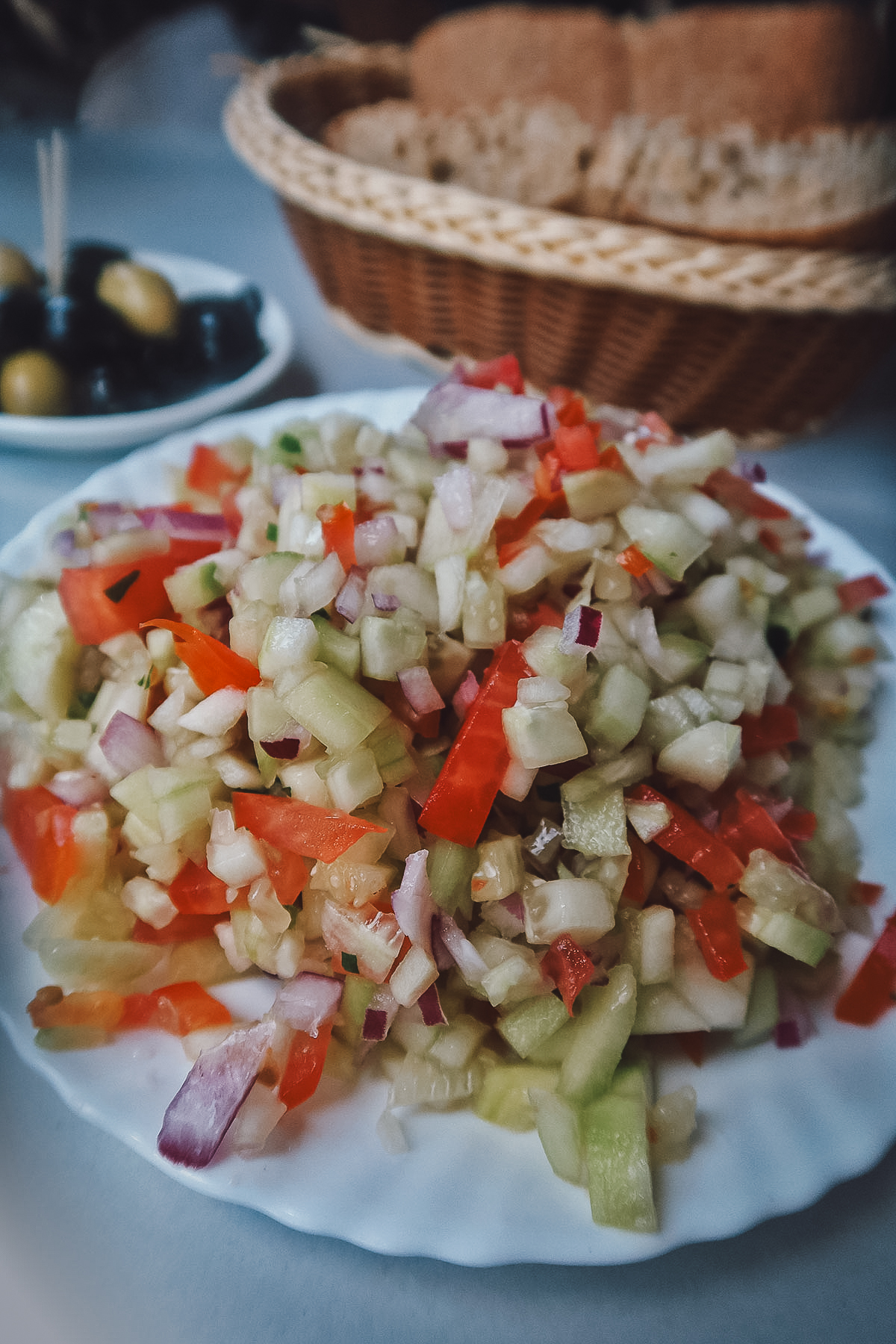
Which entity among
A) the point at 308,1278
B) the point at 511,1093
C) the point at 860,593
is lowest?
the point at 308,1278

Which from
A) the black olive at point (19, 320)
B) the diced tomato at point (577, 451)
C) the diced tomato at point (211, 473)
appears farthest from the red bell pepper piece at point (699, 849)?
the black olive at point (19, 320)

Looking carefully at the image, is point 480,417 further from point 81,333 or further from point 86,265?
point 86,265

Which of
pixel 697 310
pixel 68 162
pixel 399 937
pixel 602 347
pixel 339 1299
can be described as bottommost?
pixel 68 162

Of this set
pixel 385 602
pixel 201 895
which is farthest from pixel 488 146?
pixel 201 895

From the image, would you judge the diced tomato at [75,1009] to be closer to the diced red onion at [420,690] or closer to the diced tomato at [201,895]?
the diced tomato at [201,895]

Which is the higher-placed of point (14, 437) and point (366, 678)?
point (366, 678)

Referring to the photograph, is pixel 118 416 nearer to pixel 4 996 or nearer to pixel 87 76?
pixel 4 996

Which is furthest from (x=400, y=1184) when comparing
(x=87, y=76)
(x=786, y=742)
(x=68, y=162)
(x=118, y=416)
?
(x=87, y=76)
